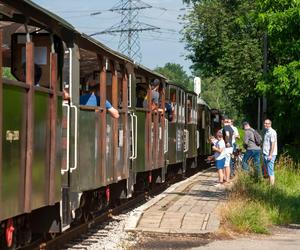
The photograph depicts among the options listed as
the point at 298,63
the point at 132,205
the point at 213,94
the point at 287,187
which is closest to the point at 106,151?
the point at 132,205

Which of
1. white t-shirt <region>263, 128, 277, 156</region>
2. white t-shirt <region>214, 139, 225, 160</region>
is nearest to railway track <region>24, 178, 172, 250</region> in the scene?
white t-shirt <region>263, 128, 277, 156</region>

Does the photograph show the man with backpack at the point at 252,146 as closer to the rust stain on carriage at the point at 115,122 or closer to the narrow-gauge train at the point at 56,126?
the narrow-gauge train at the point at 56,126

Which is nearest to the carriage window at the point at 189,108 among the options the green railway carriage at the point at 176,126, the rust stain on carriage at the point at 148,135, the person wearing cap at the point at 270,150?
the green railway carriage at the point at 176,126

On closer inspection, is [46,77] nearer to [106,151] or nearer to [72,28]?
[72,28]

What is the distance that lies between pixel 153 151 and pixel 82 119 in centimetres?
631

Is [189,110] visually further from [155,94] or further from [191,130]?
[155,94]

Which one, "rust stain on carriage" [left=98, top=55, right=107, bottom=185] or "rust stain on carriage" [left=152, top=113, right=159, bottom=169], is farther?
"rust stain on carriage" [left=152, top=113, right=159, bottom=169]

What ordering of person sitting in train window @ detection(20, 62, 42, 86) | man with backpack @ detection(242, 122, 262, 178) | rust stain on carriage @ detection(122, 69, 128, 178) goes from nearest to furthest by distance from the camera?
1. person sitting in train window @ detection(20, 62, 42, 86)
2. rust stain on carriage @ detection(122, 69, 128, 178)
3. man with backpack @ detection(242, 122, 262, 178)

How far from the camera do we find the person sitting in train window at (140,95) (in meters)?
14.3

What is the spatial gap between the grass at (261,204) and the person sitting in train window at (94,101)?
2486 millimetres

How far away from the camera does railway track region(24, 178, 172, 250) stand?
898 centimetres

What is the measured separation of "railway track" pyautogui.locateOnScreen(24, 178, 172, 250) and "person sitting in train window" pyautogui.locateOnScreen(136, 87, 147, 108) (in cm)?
211

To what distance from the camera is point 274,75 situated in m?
17.6

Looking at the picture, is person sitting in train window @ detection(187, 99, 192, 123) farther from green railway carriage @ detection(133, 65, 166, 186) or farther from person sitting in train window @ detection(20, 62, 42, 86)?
person sitting in train window @ detection(20, 62, 42, 86)
